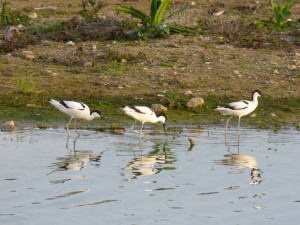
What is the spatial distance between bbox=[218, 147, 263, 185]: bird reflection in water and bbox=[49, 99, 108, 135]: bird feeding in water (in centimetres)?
327

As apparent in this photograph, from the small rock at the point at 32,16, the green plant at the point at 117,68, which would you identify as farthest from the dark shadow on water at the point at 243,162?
the small rock at the point at 32,16

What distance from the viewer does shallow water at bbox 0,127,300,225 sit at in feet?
39.9

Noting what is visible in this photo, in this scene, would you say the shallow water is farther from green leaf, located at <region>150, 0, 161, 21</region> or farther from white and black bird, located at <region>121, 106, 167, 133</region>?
green leaf, located at <region>150, 0, 161, 21</region>

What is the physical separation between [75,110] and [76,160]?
8.88 ft

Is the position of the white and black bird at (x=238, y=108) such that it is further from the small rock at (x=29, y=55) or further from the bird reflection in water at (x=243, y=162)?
the small rock at (x=29, y=55)

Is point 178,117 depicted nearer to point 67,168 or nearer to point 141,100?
point 141,100

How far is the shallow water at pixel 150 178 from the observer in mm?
12156

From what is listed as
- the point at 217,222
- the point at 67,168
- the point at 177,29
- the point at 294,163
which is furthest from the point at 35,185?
the point at 177,29

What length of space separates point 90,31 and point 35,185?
35.7 feet

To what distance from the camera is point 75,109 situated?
18.2 m

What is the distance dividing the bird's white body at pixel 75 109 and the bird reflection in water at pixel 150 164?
81.5 inches

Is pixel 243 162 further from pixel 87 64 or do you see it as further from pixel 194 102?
pixel 87 64

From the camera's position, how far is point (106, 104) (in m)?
20.1

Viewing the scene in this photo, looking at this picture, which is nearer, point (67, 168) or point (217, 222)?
point (217, 222)
